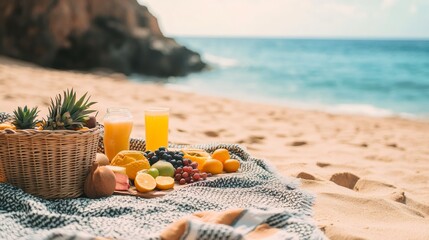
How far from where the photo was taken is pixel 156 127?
3.49 metres

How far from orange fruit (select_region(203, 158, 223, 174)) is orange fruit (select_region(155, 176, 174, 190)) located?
323 millimetres

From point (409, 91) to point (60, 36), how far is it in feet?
38.2

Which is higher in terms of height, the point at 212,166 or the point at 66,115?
the point at 66,115

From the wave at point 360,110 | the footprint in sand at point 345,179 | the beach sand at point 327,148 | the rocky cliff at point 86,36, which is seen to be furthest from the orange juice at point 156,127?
the rocky cliff at point 86,36

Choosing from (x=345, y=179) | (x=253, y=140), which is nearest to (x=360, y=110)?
(x=253, y=140)

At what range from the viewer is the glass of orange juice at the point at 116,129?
3.22 metres

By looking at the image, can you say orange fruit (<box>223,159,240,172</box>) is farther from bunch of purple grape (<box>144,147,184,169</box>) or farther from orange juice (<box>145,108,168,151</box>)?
orange juice (<box>145,108,168,151</box>)

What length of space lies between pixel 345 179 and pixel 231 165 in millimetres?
935

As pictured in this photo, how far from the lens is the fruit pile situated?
2844mm

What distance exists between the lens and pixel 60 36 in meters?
16.1

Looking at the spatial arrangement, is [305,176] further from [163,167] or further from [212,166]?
[163,167]

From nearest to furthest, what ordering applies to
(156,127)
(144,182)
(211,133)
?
(144,182) < (156,127) < (211,133)

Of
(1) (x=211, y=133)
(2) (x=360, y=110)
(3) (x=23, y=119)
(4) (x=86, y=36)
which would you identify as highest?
(4) (x=86, y=36)

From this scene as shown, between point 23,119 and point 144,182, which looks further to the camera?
point 144,182
